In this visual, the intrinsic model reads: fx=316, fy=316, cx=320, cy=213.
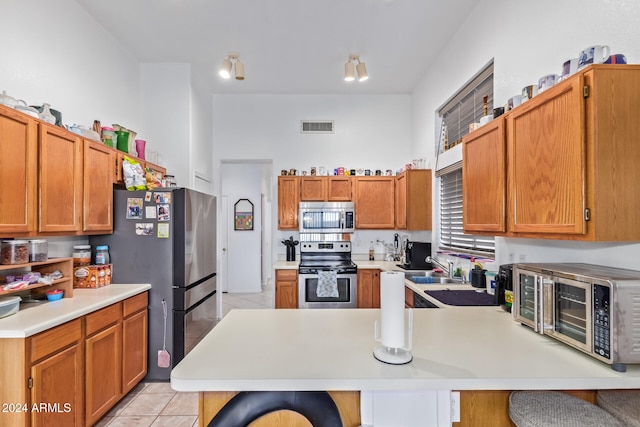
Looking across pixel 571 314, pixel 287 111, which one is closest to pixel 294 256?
pixel 287 111

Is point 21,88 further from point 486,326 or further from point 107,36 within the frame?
point 486,326

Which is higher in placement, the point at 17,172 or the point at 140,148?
the point at 140,148

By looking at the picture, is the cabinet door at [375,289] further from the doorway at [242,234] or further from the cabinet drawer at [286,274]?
the doorway at [242,234]

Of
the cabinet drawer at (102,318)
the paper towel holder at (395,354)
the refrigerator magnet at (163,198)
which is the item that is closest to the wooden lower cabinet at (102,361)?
the cabinet drawer at (102,318)

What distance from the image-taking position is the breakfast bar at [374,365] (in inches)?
43.4

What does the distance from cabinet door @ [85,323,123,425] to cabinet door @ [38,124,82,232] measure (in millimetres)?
831

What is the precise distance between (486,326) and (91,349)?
2.50 metres

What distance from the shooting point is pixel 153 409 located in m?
2.44

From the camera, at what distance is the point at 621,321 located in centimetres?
110

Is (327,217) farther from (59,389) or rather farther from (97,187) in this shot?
(59,389)

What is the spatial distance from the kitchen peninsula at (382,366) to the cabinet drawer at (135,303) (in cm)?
132

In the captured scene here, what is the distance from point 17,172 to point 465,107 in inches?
145

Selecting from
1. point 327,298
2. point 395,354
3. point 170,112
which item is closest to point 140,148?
point 170,112

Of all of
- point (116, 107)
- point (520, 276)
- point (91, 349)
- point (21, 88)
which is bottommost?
point (91, 349)
